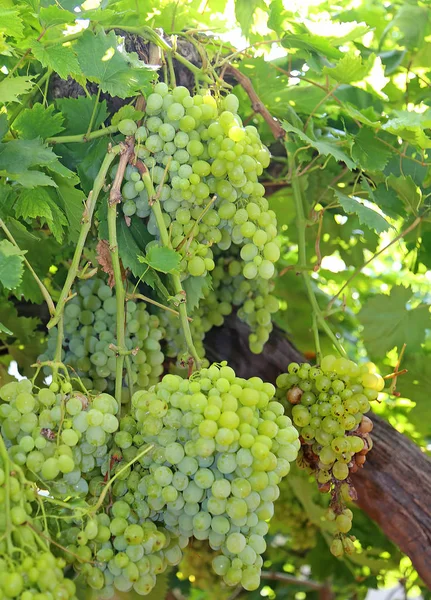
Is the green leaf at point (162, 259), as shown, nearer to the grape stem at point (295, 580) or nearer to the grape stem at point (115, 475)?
the grape stem at point (115, 475)

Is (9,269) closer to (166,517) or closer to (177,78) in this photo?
(166,517)

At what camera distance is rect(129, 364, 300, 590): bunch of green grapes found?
57cm

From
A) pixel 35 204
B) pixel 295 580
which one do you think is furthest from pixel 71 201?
pixel 295 580

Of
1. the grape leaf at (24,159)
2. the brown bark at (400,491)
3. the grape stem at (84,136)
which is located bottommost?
the brown bark at (400,491)

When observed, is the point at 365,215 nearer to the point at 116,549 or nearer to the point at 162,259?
the point at 162,259

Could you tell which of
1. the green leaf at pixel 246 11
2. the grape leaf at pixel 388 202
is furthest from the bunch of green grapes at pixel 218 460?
the green leaf at pixel 246 11

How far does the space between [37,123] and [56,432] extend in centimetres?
34

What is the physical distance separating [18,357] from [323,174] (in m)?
0.57

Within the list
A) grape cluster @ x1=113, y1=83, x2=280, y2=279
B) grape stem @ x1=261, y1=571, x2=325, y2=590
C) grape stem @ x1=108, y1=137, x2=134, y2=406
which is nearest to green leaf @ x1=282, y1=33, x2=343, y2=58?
grape cluster @ x1=113, y1=83, x2=280, y2=279

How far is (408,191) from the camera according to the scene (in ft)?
3.16

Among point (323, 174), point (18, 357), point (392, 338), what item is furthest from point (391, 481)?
point (18, 357)

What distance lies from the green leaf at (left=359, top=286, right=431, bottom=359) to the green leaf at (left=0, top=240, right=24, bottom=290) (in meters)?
0.67

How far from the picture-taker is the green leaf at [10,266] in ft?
1.87

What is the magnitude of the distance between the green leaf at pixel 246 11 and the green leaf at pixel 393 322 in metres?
0.47
